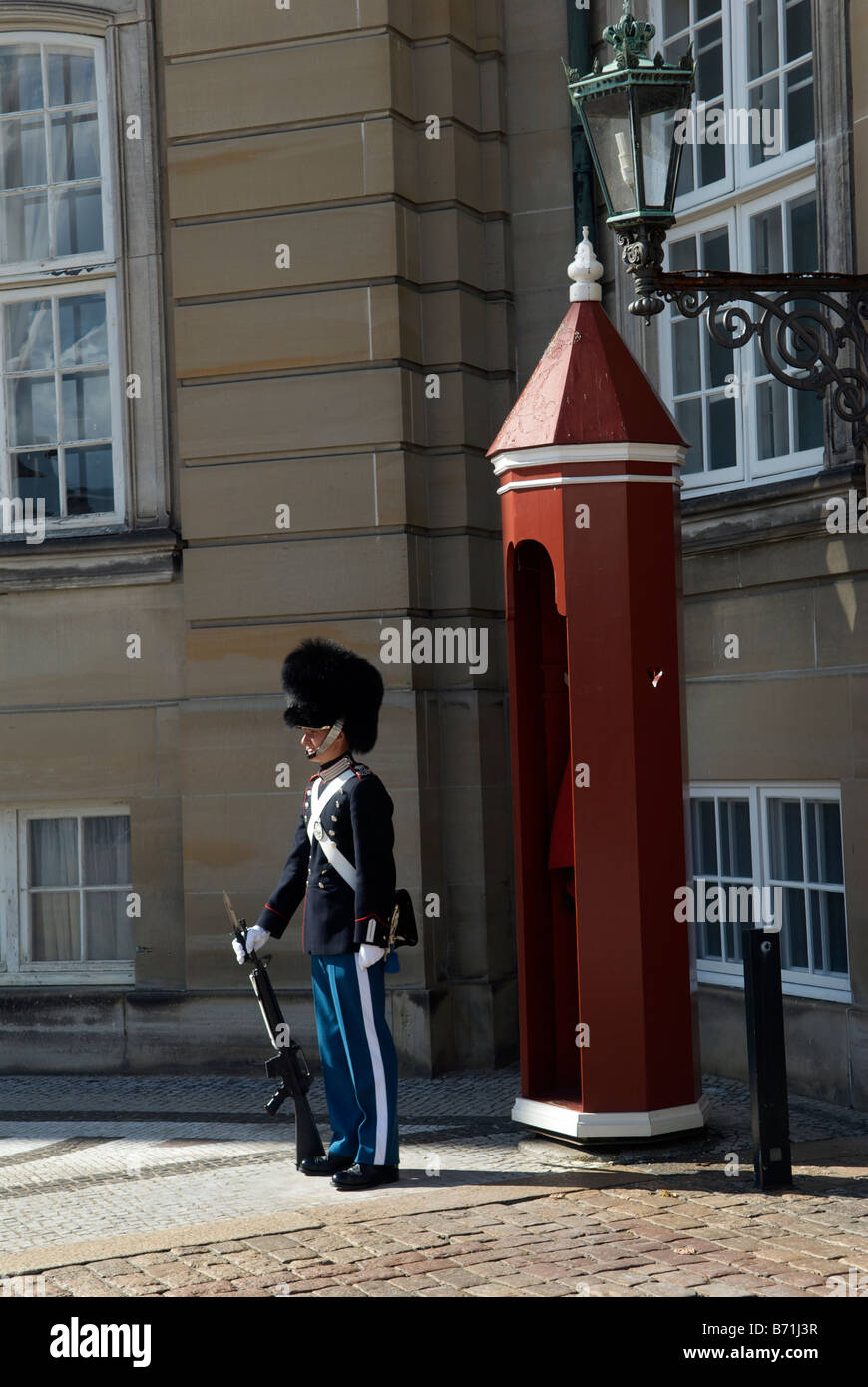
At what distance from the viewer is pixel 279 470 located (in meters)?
8.04

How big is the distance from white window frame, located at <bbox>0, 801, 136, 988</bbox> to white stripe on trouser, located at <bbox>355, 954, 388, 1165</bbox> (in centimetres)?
328

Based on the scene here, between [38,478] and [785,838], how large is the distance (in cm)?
444

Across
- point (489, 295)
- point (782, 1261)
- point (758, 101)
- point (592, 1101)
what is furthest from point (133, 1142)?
point (758, 101)

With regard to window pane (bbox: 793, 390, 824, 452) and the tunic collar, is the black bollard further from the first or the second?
window pane (bbox: 793, 390, 824, 452)

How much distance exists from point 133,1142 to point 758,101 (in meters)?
5.36

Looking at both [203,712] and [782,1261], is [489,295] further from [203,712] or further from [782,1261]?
[782,1261]

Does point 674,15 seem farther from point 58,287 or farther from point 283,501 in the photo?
point 58,287

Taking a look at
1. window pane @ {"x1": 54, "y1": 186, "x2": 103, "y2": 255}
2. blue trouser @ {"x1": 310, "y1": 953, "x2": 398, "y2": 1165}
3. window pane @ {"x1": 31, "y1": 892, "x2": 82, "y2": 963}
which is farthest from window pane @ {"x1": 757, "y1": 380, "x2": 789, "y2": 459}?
window pane @ {"x1": 31, "y1": 892, "x2": 82, "y2": 963}

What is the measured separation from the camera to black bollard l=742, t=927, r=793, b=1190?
525 cm

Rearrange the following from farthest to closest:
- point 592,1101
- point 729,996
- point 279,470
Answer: point 279,470, point 729,996, point 592,1101

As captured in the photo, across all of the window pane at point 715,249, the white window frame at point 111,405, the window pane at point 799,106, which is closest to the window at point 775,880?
the window pane at point 715,249

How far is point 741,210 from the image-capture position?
759 centimetres

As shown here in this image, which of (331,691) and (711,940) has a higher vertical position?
(331,691)

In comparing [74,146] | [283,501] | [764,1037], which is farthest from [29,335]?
[764,1037]
